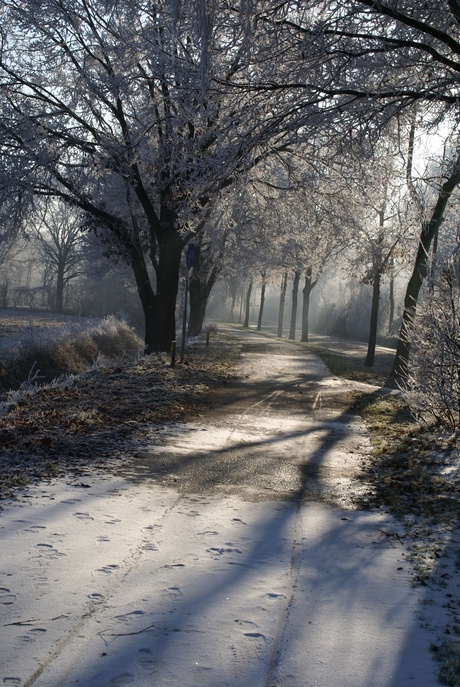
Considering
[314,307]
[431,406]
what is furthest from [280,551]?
[314,307]

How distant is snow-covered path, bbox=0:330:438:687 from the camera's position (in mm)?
3264

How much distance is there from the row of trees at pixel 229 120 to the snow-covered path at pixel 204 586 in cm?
500

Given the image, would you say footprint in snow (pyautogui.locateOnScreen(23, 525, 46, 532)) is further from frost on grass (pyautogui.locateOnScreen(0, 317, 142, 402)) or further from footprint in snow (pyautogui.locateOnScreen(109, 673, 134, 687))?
frost on grass (pyautogui.locateOnScreen(0, 317, 142, 402))

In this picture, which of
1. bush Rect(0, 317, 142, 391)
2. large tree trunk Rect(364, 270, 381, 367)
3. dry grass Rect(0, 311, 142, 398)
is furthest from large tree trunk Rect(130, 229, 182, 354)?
large tree trunk Rect(364, 270, 381, 367)

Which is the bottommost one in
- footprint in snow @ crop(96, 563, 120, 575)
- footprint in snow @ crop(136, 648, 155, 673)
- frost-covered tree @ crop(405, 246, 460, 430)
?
footprint in snow @ crop(136, 648, 155, 673)

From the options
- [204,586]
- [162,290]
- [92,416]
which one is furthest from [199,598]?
[162,290]

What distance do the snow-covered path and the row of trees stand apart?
5.00 metres

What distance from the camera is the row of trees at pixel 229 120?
28.5ft

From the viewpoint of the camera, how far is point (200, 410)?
39.6 ft

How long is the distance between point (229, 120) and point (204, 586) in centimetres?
756

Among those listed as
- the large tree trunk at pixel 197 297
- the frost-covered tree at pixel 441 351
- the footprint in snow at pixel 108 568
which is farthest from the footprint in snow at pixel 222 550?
the large tree trunk at pixel 197 297

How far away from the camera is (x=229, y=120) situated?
983 cm

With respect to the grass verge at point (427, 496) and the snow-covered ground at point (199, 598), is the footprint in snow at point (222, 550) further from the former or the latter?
the grass verge at point (427, 496)

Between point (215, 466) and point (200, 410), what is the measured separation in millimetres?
4382
